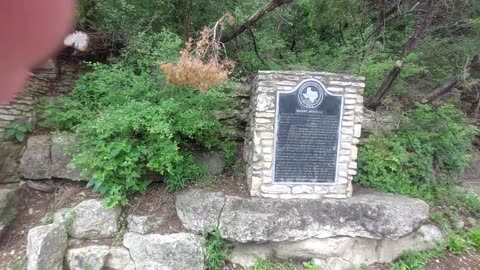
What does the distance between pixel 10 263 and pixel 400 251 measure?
4.38 m

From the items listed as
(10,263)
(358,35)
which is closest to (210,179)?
(10,263)

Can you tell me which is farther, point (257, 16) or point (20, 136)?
point (257, 16)

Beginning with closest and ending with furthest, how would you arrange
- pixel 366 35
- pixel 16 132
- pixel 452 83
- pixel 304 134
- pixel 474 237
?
pixel 304 134 → pixel 474 237 → pixel 16 132 → pixel 452 83 → pixel 366 35

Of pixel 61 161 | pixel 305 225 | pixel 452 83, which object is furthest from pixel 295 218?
pixel 452 83

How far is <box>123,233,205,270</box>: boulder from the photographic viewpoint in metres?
3.41

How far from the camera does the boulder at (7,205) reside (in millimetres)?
3840

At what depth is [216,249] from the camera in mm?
3613

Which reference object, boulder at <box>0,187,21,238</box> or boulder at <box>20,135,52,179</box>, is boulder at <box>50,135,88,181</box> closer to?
boulder at <box>20,135,52,179</box>

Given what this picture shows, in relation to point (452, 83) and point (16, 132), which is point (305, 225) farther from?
point (16, 132)

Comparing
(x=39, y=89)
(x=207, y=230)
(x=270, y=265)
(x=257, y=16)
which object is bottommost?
(x=270, y=265)

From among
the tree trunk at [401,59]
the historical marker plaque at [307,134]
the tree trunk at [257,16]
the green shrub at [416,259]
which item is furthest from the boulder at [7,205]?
the tree trunk at [401,59]

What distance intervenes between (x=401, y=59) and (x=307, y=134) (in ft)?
7.72

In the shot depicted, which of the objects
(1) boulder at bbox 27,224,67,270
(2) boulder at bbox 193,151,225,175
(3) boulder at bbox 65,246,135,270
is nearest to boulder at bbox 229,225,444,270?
(2) boulder at bbox 193,151,225,175

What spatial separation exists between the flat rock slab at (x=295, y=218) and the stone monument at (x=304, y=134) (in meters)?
0.17
